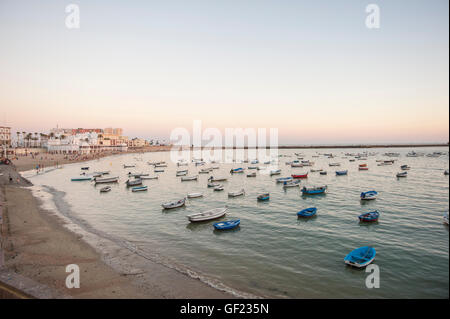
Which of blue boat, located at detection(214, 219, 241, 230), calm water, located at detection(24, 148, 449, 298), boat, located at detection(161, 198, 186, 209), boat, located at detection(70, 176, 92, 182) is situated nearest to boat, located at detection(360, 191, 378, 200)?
calm water, located at detection(24, 148, 449, 298)

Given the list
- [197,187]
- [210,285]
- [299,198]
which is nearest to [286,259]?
[210,285]

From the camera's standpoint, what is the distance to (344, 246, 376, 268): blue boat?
64.8 ft

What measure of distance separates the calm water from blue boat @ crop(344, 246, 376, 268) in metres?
0.62

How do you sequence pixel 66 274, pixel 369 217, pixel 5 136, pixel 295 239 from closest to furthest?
pixel 66 274, pixel 295 239, pixel 369 217, pixel 5 136

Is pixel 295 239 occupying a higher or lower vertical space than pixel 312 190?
lower

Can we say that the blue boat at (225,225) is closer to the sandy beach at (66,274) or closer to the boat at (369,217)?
the sandy beach at (66,274)

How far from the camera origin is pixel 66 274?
57.7 ft

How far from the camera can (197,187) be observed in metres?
60.8

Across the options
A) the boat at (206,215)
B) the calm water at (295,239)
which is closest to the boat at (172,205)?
the calm water at (295,239)

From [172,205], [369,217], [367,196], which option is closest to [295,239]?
[369,217]

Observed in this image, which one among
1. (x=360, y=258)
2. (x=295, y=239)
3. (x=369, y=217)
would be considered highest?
(x=369, y=217)

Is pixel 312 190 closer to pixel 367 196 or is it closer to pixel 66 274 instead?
pixel 367 196

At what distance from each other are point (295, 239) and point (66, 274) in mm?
20936

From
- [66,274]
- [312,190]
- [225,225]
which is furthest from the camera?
[312,190]
